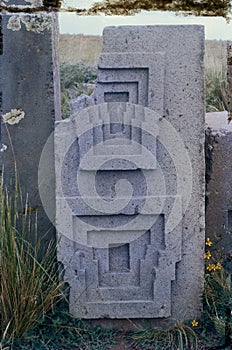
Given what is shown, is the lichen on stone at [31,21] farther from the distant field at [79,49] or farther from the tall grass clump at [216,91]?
the distant field at [79,49]

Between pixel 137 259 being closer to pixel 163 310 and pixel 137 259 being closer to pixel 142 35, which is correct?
pixel 163 310

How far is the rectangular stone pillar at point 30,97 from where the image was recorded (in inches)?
126

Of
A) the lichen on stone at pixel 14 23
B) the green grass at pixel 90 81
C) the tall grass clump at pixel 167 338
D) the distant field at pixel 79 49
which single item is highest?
Result: the lichen on stone at pixel 14 23

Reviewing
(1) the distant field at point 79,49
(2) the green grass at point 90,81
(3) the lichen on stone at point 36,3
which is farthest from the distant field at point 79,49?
(3) the lichen on stone at point 36,3

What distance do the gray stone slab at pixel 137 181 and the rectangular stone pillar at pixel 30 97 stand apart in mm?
269

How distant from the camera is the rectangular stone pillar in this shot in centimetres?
319

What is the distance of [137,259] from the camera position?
123 inches

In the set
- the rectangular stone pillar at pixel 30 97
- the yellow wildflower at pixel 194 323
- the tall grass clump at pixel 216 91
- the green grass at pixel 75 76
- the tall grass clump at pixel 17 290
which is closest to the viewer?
the tall grass clump at pixel 17 290

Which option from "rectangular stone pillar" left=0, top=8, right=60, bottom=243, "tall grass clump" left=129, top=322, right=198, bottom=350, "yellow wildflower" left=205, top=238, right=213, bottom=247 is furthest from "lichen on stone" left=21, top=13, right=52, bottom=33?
"tall grass clump" left=129, top=322, right=198, bottom=350

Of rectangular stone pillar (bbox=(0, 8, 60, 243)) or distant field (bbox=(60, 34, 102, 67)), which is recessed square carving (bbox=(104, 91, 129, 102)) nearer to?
rectangular stone pillar (bbox=(0, 8, 60, 243))

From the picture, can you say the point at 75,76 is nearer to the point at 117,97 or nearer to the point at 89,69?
the point at 89,69

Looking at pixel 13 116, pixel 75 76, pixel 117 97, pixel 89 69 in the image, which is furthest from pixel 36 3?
pixel 89 69

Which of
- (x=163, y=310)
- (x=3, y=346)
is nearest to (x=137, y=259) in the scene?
(x=163, y=310)

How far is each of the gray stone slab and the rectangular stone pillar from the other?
27 cm
